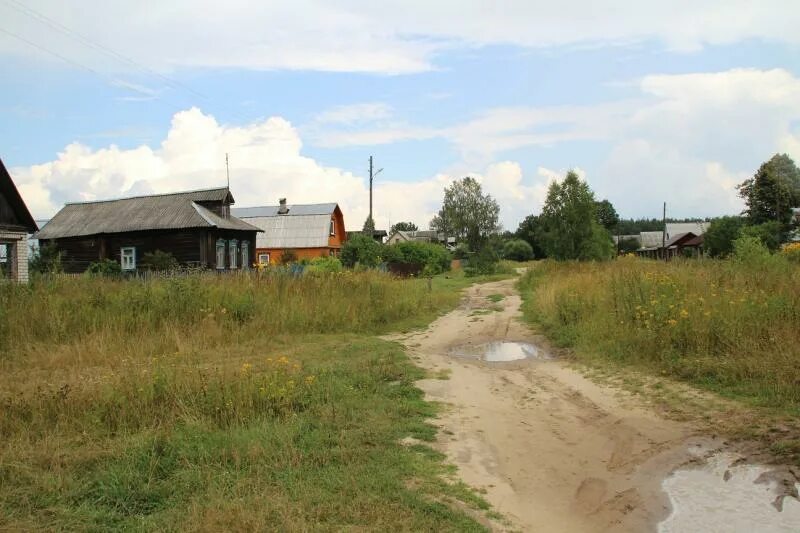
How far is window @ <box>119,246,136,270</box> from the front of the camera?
33.6 m

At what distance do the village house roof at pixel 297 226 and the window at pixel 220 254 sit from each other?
1549 centimetres

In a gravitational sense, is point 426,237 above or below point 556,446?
above

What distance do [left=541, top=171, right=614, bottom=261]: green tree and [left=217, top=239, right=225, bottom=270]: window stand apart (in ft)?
60.1

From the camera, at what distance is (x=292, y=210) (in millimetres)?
53438

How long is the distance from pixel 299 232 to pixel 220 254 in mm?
16746

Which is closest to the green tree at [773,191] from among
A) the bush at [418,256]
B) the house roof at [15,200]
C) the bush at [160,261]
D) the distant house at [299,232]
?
the bush at [418,256]

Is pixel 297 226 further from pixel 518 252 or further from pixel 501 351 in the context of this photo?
pixel 501 351

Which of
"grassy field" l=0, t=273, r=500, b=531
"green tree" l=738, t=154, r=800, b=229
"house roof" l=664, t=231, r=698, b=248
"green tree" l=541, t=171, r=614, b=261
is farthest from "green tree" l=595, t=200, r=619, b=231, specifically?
"grassy field" l=0, t=273, r=500, b=531

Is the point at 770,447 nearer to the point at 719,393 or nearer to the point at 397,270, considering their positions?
the point at 719,393

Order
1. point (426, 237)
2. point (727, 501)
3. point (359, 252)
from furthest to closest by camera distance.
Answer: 1. point (426, 237)
2. point (359, 252)
3. point (727, 501)

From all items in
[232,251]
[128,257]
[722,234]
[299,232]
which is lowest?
[128,257]

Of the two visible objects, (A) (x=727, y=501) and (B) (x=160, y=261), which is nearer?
(A) (x=727, y=501)

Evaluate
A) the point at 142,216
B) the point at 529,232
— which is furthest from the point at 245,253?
the point at 529,232

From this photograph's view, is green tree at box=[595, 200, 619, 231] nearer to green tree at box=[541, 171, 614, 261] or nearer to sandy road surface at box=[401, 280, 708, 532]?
green tree at box=[541, 171, 614, 261]
